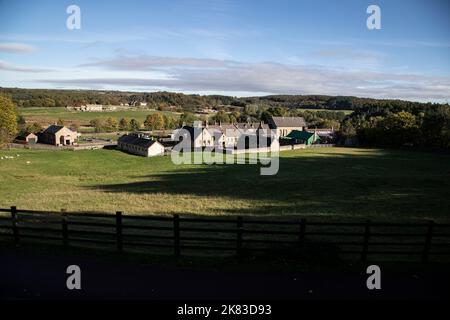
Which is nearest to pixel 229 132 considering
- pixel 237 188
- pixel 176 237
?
pixel 237 188

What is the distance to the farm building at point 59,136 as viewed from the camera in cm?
7725

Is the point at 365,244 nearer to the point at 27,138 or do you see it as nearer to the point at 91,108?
the point at 27,138

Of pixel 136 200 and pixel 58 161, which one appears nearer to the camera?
pixel 136 200

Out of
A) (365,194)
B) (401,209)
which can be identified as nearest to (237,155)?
(365,194)

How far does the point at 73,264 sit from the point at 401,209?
17867 millimetres

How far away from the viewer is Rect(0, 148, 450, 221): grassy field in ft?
69.4

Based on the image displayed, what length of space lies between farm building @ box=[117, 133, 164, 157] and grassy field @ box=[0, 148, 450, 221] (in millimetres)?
8789

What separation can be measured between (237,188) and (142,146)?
115 feet

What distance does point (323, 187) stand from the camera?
2916 centimetres

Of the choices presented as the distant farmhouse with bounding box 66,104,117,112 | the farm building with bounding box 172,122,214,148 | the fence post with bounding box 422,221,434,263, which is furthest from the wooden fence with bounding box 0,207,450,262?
the distant farmhouse with bounding box 66,104,117,112

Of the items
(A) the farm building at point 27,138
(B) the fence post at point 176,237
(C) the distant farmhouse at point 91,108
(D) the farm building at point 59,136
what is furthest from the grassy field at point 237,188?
(C) the distant farmhouse at point 91,108

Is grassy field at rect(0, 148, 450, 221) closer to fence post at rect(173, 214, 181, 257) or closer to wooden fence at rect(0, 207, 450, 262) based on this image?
wooden fence at rect(0, 207, 450, 262)

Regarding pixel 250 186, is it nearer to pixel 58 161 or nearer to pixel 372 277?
pixel 372 277

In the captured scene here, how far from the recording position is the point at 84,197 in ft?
82.5
